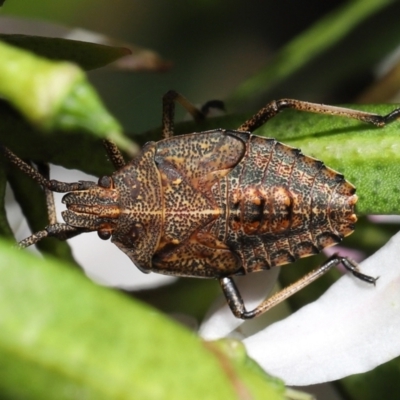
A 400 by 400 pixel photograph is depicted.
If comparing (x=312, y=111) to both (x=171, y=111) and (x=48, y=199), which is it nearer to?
(x=171, y=111)

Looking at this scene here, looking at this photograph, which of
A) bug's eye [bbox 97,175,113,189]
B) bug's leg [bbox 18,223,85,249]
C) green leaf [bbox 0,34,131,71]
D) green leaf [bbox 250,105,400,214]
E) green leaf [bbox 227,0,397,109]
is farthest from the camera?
green leaf [bbox 227,0,397,109]

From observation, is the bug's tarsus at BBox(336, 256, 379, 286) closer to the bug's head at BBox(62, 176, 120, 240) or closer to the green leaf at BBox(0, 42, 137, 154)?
the bug's head at BBox(62, 176, 120, 240)

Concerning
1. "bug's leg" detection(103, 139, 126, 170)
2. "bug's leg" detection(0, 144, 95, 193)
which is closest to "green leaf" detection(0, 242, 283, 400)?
"bug's leg" detection(0, 144, 95, 193)

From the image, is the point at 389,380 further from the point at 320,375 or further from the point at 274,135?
the point at 274,135

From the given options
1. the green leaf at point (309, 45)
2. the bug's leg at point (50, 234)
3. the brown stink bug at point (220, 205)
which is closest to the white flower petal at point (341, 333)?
the brown stink bug at point (220, 205)

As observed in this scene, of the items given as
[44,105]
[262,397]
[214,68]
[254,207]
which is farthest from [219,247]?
[214,68]

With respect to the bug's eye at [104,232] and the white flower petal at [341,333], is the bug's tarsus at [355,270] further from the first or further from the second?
the bug's eye at [104,232]

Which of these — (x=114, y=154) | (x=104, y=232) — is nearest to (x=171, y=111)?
(x=114, y=154)
